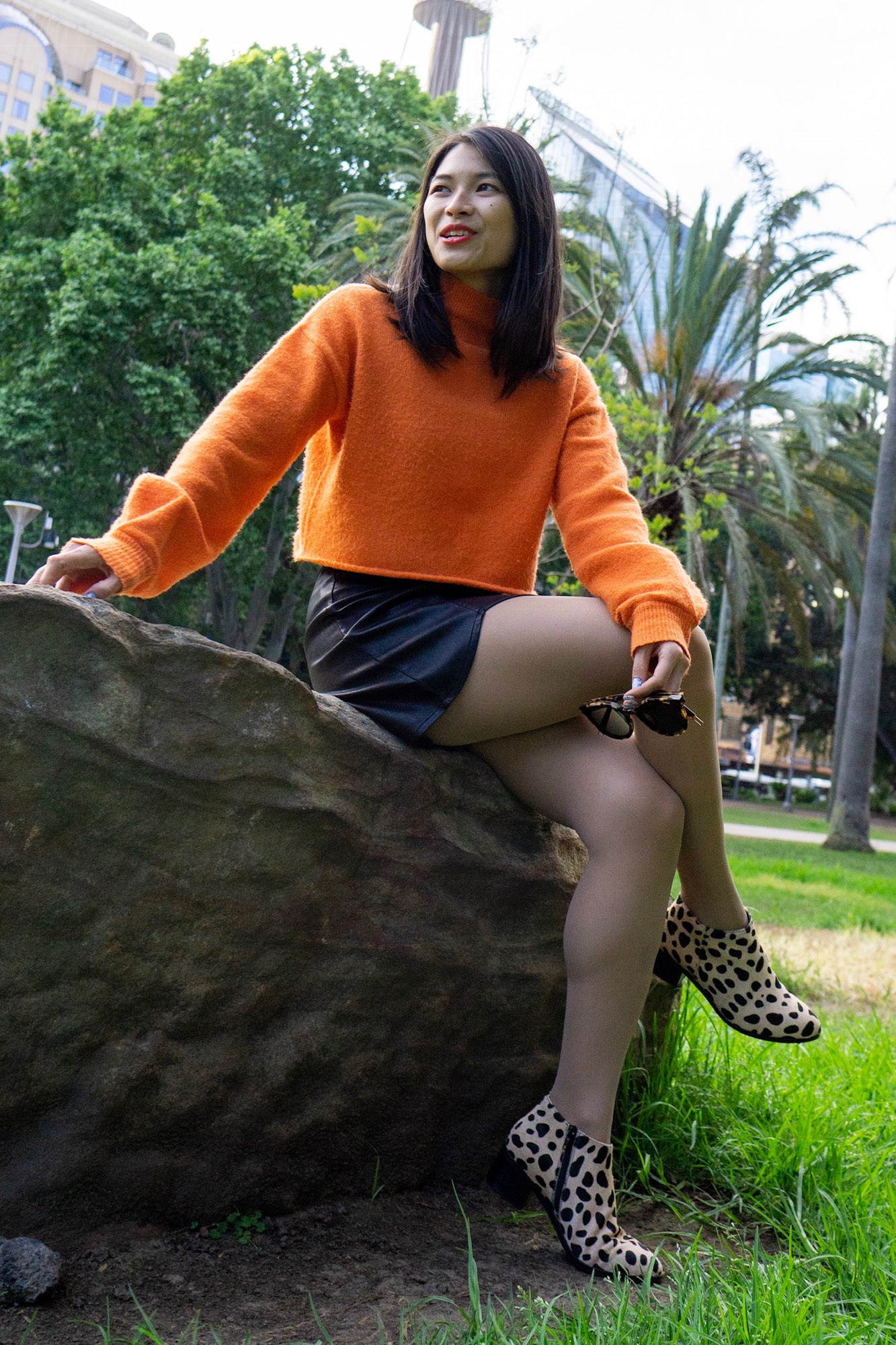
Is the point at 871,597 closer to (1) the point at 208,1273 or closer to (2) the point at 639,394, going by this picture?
(2) the point at 639,394

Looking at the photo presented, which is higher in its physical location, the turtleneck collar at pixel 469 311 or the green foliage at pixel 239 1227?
the turtleneck collar at pixel 469 311

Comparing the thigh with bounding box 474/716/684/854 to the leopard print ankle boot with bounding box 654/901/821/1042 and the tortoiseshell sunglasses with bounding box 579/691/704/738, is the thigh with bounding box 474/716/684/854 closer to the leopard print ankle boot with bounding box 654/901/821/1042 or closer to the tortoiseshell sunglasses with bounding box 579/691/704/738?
the tortoiseshell sunglasses with bounding box 579/691/704/738

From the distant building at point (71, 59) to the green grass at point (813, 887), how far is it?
67.8 metres

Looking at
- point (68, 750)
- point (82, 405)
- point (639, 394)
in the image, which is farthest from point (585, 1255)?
point (82, 405)

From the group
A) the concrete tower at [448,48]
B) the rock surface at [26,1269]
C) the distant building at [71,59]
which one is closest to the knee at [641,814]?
the rock surface at [26,1269]

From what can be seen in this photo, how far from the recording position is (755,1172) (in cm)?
234

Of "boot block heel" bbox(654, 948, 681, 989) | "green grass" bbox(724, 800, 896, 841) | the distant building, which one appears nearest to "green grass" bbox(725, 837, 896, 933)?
"boot block heel" bbox(654, 948, 681, 989)

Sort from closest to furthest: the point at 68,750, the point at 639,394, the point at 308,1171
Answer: the point at 68,750 → the point at 308,1171 → the point at 639,394

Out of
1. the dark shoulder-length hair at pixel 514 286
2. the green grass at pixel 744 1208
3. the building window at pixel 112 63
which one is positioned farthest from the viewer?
the building window at pixel 112 63

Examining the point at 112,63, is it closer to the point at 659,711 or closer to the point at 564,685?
the point at 564,685

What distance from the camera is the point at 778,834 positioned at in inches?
623

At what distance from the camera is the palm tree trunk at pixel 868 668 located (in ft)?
39.9

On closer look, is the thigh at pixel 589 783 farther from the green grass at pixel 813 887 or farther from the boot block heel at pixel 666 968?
the green grass at pixel 813 887

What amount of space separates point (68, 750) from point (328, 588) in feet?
2.27
